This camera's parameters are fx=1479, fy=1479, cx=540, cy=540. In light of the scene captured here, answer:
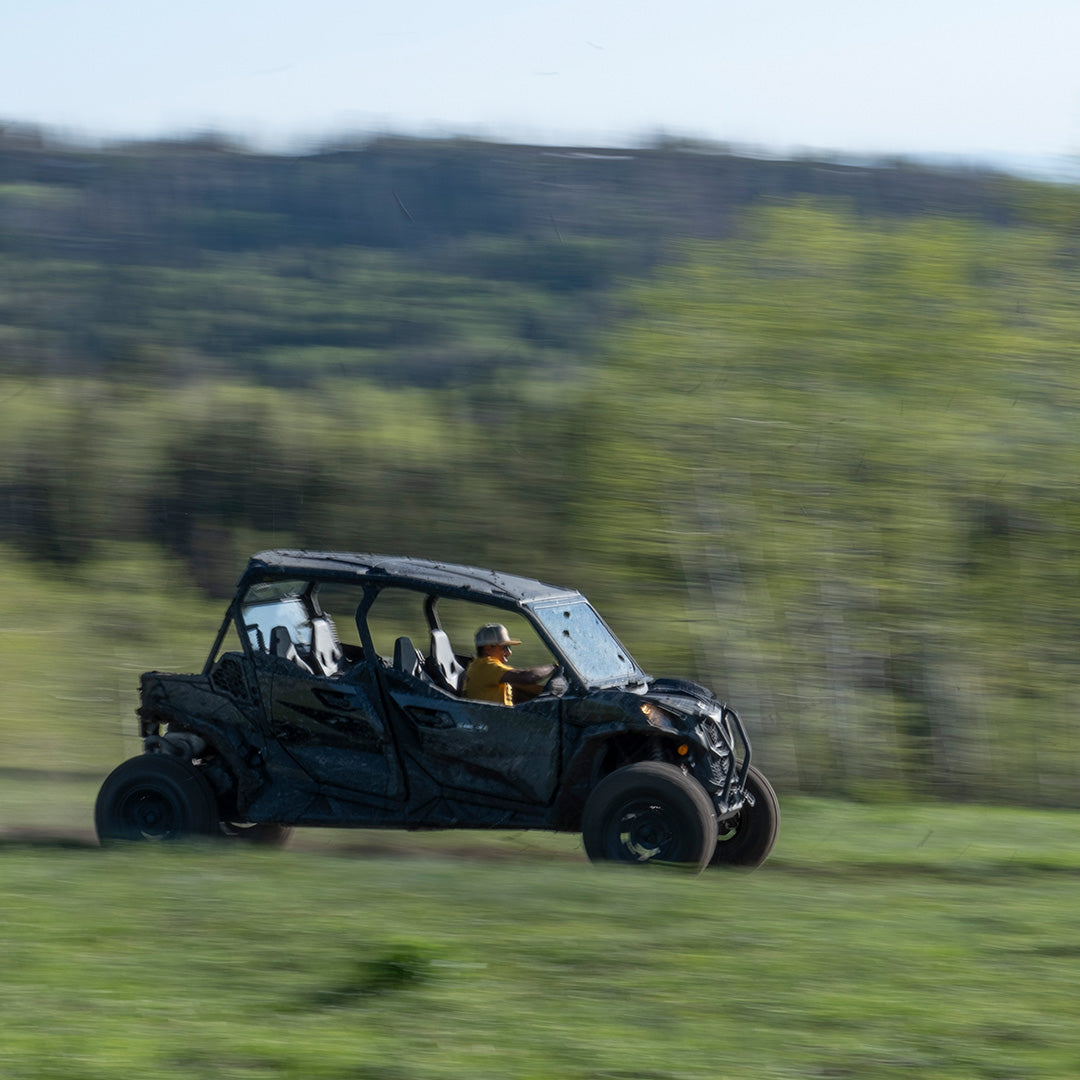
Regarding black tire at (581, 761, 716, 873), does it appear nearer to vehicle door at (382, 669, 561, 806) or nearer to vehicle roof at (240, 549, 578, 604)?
vehicle door at (382, 669, 561, 806)

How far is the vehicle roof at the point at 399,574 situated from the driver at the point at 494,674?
0.26m

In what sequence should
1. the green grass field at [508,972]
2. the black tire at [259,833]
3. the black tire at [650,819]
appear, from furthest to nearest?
the black tire at [259,833], the black tire at [650,819], the green grass field at [508,972]

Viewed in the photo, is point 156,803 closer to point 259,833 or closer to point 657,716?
point 259,833

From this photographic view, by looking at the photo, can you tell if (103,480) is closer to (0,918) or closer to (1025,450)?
(1025,450)

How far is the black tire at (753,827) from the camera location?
8.91 m

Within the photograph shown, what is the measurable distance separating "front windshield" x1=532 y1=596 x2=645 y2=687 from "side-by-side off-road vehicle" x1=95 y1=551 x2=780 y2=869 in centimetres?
2

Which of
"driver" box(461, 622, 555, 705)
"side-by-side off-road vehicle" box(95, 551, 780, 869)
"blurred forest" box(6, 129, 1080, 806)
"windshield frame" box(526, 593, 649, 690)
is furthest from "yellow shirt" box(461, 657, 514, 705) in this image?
"blurred forest" box(6, 129, 1080, 806)

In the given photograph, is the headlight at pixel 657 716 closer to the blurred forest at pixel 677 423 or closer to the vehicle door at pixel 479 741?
the vehicle door at pixel 479 741

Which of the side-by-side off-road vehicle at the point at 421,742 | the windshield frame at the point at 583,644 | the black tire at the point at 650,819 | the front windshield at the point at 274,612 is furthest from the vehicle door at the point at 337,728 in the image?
the black tire at the point at 650,819

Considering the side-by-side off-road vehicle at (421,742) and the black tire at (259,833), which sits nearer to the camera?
the side-by-side off-road vehicle at (421,742)

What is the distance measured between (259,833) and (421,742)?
1.77m

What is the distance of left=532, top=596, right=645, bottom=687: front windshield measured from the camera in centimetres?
879

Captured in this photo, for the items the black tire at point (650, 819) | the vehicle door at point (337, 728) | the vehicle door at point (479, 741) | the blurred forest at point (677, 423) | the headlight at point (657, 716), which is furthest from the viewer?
the blurred forest at point (677, 423)

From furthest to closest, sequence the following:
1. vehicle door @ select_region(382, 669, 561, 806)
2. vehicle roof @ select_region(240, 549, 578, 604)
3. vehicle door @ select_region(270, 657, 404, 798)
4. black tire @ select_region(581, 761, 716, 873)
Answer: vehicle roof @ select_region(240, 549, 578, 604), vehicle door @ select_region(270, 657, 404, 798), vehicle door @ select_region(382, 669, 561, 806), black tire @ select_region(581, 761, 716, 873)
